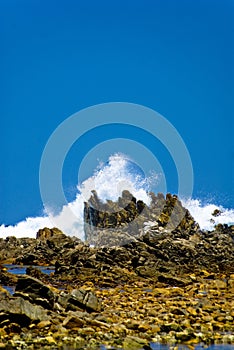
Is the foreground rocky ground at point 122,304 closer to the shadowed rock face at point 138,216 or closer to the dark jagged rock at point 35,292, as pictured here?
the dark jagged rock at point 35,292

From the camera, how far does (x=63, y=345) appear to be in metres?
15.0

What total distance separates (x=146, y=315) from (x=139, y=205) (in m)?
67.8

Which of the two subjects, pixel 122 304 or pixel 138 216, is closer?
pixel 122 304

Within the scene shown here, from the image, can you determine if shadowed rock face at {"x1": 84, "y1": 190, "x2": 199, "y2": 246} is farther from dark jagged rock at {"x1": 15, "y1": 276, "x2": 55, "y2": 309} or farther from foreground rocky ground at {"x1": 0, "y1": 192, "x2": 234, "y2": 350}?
dark jagged rock at {"x1": 15, "y1": 276, "x2": 55, "y2": 309}

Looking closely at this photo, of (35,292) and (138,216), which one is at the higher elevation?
(138,216)

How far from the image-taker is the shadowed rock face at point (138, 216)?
82812 millimetres

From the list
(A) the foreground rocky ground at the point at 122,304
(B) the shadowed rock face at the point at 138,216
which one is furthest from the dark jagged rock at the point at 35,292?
(B) the shadowed rock face at the point at 138,216

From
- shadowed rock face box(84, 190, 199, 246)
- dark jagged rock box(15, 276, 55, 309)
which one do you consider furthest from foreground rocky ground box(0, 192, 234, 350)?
shadowed rock face box(84, 190, 199, 246)

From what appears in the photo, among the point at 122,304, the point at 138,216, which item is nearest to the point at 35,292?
the point at 122,304

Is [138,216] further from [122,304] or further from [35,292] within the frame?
[35,292]

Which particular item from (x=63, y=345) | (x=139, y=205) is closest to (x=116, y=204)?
(x=139, y=205)

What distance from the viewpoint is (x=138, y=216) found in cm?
8550

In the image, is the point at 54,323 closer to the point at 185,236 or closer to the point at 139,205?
the point at 185,236

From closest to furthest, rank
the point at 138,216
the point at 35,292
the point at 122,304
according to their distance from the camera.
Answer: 1. the point at 35,292
2. the point at 122,304
3. the point at 138,216
